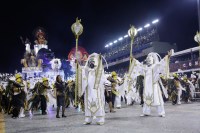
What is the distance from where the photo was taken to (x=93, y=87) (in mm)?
9883

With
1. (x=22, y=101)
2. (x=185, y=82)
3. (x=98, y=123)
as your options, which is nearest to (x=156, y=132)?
(x=98, y=123)

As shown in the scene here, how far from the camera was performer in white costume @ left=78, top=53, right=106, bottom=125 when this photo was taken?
9688mm

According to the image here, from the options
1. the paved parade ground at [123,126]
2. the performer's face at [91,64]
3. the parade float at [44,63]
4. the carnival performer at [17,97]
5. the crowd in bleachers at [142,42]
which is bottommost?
the paved parade ground at [123,126]

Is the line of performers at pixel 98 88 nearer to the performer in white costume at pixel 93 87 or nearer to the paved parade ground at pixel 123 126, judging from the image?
the performer in white costume at pixel 93 87

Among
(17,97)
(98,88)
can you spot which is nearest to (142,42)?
(17,97)

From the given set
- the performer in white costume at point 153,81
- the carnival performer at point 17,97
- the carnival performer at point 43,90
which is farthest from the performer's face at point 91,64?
the carnival performer at point 43,90

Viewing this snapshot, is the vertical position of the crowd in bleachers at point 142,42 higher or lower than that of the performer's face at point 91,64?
higher

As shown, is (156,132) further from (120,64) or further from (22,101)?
Result: (120,64)

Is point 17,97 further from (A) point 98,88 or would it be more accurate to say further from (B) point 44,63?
(B) point 44,63

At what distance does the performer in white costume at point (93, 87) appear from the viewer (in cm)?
969

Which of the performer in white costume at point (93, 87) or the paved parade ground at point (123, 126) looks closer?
the paved parade ground at point (123, 126)

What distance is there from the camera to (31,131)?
863cm

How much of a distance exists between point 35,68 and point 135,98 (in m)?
31.5

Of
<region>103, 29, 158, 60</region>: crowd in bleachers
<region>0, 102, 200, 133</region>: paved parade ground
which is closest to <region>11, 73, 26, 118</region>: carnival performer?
<region>0, 102, 200, 133</region>: paved parade ground
